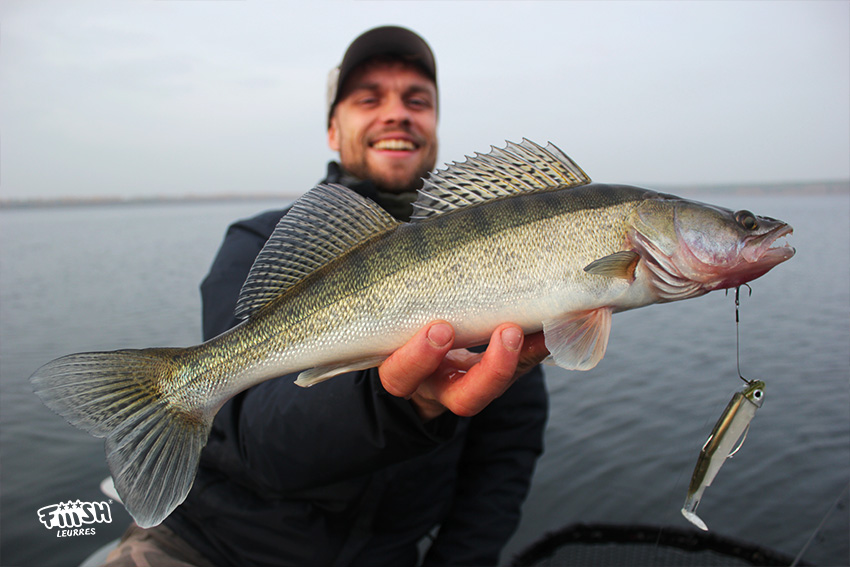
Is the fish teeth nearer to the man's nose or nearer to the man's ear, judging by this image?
the man's nose

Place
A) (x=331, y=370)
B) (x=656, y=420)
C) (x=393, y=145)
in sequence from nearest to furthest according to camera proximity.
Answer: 1. (x=331, y=370)
2. (x=393, y=145)
3. (x=656, y=420)

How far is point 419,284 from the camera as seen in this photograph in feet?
6.49

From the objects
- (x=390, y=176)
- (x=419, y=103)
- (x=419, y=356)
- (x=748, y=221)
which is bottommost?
(x=419, y=356)


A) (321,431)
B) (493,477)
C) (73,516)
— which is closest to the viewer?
(321,431)

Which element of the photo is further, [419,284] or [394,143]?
[394,143]

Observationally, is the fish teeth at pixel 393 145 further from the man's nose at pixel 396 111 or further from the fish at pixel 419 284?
the fish at pixel 419 284

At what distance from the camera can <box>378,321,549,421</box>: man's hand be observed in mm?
1843

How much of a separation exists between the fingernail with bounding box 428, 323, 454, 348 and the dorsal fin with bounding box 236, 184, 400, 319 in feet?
1.67

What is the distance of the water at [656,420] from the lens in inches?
177

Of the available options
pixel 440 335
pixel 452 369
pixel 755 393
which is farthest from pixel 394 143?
pixel 755 393

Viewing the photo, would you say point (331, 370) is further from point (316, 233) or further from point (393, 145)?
point (393, 145)

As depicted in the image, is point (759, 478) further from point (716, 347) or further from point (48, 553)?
point (48, 553)

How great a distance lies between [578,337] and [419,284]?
661mm

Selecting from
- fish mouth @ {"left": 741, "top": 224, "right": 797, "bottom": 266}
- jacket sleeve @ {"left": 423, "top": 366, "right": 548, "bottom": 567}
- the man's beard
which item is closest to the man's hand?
fish mouth @ {"left": 741, "top": 224, "right": 797, "bottom": 266}
